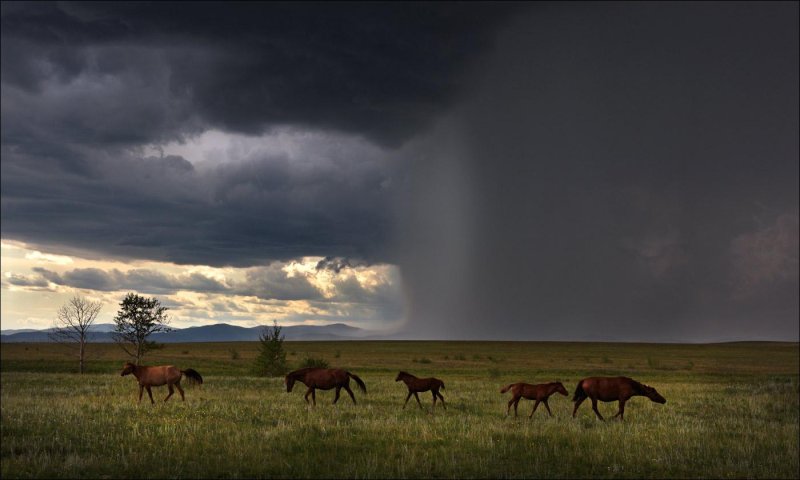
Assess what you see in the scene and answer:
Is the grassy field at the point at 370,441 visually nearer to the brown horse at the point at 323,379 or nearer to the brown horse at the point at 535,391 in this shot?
the brown horse at the point at 535,391

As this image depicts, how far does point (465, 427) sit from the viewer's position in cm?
1709

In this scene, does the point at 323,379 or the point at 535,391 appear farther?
the point at 323,379

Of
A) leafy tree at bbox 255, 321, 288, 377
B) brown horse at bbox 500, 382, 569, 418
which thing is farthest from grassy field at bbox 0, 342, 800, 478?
leafy tree at bbox 255, 321, 288, 377

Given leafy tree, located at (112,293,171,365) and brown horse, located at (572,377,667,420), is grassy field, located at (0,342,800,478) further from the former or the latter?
leafy tree, located at (112,293,171,365)

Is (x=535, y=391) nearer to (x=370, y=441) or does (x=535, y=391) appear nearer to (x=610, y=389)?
(x=610, y=389)

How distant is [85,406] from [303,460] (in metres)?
12.9

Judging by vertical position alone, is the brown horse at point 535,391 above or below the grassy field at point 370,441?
above

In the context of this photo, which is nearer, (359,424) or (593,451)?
(593,451)

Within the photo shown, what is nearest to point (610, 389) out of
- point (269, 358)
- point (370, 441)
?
point (370, 441)

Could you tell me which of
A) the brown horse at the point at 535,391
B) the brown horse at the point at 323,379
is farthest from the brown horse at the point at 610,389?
the brown horse at the point at 323,379

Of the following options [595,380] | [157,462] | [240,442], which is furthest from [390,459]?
[595,380]

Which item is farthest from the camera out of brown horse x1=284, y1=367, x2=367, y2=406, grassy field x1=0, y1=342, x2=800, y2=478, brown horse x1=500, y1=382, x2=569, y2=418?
brown horse x1=284, y1=367, x2=367, y2=406

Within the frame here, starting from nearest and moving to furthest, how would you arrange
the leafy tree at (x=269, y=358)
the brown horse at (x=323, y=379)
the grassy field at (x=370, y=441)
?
1. the grassy field at (x=370, y=441)
2. the brown horse at (x=323, y=379)
3. the leafy tree at (x=269, y=358)

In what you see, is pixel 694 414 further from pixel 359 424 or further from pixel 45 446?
pixel 45 446
